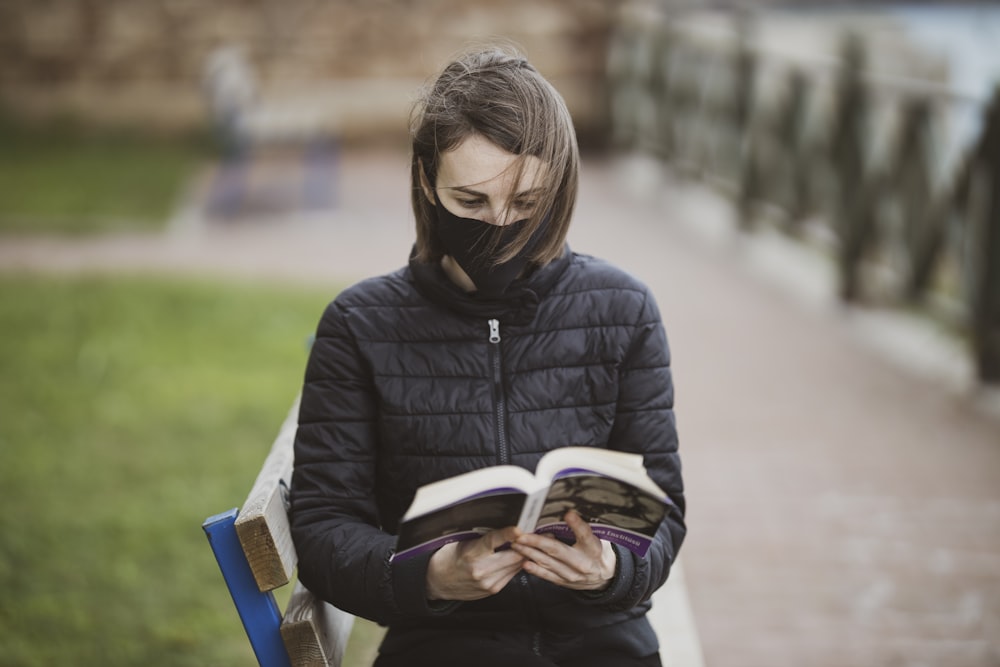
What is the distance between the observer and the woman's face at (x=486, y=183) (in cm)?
219

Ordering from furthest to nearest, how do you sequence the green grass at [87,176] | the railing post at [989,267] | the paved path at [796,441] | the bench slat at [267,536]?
the green grass at [87,176]
the railing post at [989,267]
the paved path at [796,441]
the bench slat at [267,536]

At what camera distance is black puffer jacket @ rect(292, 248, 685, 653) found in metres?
2.29

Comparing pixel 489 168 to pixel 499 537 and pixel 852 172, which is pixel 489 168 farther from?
pixel 852 172

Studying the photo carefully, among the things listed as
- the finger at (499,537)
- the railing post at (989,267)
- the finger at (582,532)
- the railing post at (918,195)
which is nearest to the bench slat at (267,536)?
the finger at (499,537)

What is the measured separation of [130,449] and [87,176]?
25.6 ft

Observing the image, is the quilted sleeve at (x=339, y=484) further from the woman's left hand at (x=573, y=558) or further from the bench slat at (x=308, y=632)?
the woman's left hand at (x=573, y=558)

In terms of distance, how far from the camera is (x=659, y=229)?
10430 mm

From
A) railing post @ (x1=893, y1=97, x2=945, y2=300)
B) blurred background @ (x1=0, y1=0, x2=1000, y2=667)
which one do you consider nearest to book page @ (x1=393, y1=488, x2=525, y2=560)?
blurred background @ (x1=0, y1=0, x2=1000, y2=667)

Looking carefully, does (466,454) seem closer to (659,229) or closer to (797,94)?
(797,94)

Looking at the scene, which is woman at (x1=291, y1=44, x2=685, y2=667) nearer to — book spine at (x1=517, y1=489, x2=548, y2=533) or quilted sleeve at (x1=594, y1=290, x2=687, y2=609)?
quilted sleeve at (x1=594, y1=290, x2=687, y2=609)

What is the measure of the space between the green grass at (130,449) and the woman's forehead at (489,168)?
227 cm

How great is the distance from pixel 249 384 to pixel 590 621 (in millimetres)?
4318

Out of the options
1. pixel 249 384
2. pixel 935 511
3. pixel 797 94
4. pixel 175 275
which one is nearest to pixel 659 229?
pixel 797 94

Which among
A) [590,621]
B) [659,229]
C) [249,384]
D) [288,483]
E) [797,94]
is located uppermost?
[288,483]
